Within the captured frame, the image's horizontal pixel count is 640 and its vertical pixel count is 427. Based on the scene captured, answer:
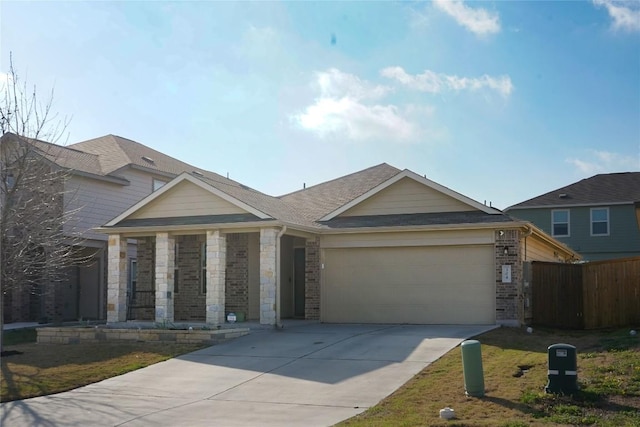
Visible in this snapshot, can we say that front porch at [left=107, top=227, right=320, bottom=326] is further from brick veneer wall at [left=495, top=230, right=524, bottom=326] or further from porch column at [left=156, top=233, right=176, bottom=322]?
brick veneer wall at [left=495, top=230, right=524, bottom=326]

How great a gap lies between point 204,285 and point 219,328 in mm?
4909

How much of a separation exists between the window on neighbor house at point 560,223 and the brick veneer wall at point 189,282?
71.1 feet

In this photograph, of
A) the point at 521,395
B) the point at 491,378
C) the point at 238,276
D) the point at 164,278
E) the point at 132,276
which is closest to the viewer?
the point at 521,395

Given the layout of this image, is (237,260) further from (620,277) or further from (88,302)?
(620,277)

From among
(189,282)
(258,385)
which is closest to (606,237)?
(189,282)

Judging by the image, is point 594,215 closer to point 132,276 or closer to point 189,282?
point 189,282

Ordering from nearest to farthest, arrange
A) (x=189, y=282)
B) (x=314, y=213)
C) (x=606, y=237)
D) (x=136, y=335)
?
(x=136, y=335)
(x=189, y=282)
(x=314, y=213)
(x=606, y=237)

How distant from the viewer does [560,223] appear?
3781cm

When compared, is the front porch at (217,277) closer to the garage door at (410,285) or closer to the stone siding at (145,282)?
the stone siding at (145,282)

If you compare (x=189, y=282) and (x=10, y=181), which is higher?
(x=10, y=181)

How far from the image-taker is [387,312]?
20.9 metres

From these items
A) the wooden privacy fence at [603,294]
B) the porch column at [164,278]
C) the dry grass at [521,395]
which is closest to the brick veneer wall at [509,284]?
the wooden privacy fence at [603,294]

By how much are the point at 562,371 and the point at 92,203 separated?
20.4 metres

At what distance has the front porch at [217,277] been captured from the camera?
19.6 m
